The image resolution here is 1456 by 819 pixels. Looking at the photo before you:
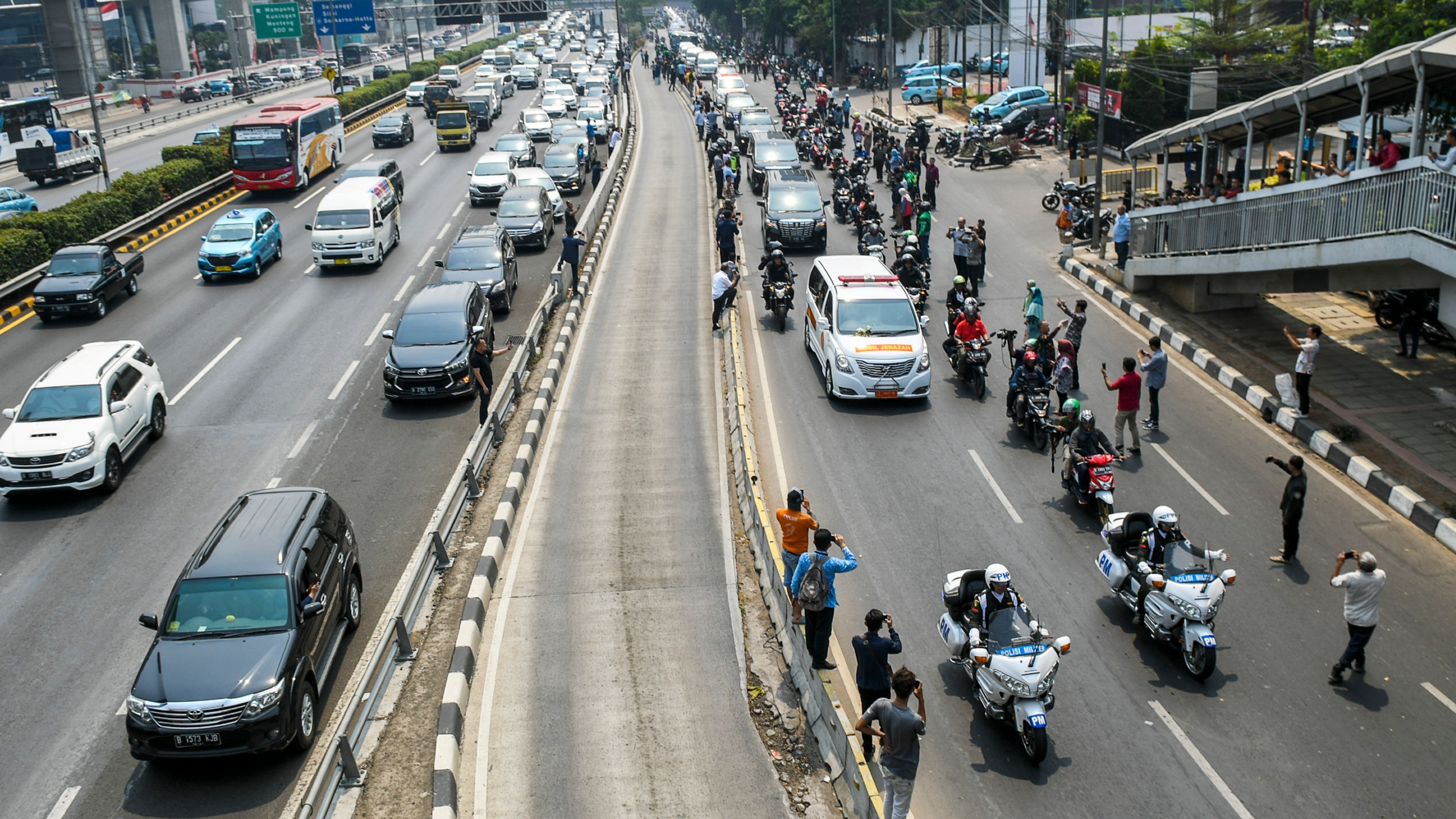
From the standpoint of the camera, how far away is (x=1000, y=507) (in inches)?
616

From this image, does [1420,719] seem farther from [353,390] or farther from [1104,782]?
[353,390]

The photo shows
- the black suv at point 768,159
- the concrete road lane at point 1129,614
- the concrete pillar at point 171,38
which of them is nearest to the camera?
the concrete road lane at point 1129,614

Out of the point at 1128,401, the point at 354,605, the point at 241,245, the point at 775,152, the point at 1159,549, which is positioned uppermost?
the point at 775,152

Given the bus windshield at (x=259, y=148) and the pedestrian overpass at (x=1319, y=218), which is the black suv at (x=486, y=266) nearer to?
the pedestrian overpass at (x=1319, y=218)

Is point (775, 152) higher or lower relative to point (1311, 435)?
higher

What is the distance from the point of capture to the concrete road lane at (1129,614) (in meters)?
10.1

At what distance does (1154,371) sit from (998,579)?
8.16 meters

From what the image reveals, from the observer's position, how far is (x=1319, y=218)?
1898 centimetres

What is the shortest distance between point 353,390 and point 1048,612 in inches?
547

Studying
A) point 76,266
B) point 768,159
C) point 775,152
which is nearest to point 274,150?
point 76,266

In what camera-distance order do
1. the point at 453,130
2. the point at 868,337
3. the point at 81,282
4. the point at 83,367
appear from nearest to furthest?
the point at 83,367 → the point at 868,337 → the point at 81,282 → the point at 453,130

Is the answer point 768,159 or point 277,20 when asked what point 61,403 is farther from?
point 277,20

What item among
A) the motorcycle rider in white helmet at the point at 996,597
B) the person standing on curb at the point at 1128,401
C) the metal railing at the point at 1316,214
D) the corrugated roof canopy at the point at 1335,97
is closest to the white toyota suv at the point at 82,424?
the motorcycle rider in white helmet at the point at 996,597

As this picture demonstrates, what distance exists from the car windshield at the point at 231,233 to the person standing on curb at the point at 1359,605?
27.1m
